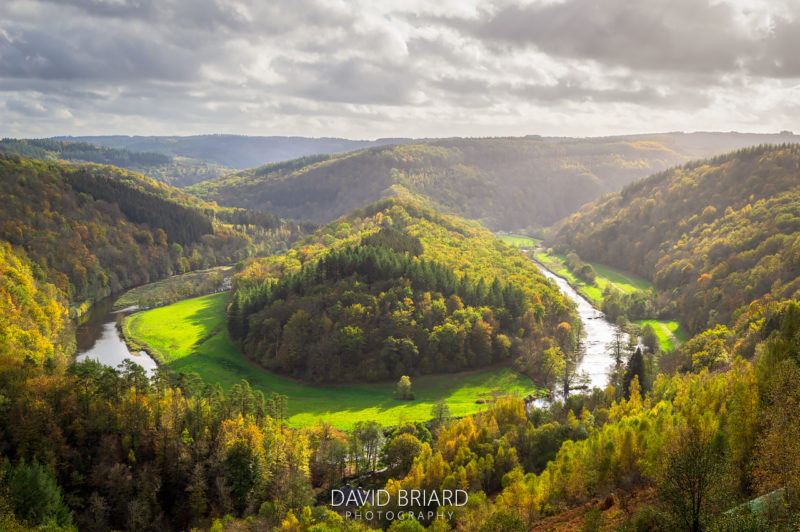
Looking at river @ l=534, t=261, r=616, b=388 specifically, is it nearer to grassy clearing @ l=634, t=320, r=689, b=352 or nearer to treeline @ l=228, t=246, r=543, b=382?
grassy clearing @ l=634, t=320, r=689, b=352

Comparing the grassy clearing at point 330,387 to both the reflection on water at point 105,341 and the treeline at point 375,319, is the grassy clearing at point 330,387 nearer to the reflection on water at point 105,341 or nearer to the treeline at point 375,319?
the treeline at point 375,319

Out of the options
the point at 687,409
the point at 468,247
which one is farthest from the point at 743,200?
the point at 687,409

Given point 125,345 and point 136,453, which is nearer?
point 136,453

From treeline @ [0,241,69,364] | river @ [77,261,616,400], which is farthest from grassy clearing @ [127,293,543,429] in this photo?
treeline @ [0,241,69,364]

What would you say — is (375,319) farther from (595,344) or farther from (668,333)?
(668,333)

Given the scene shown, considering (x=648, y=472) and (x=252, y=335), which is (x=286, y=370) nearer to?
(x=252, y=335)

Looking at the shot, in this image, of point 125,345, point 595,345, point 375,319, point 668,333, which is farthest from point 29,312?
point 668,333
